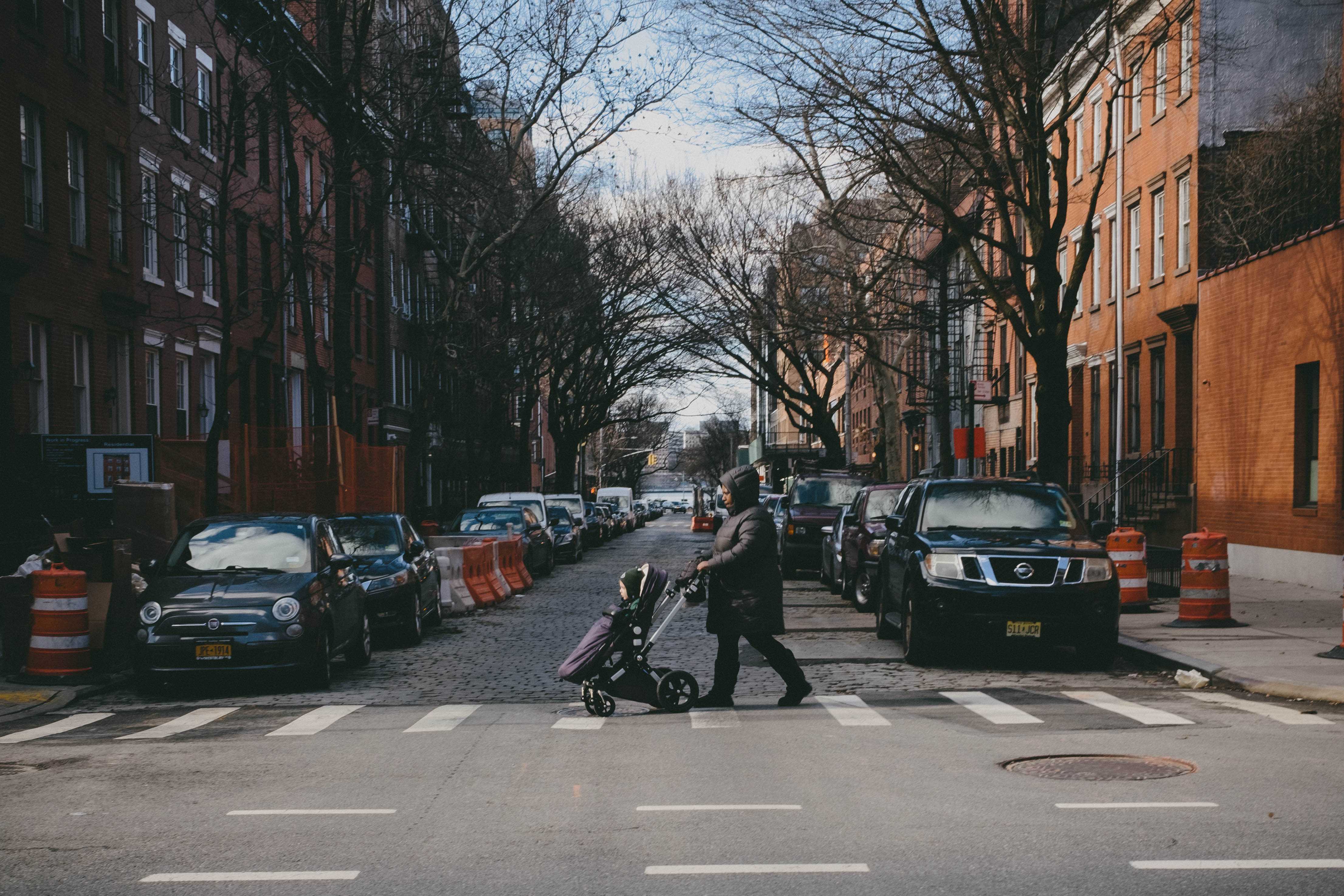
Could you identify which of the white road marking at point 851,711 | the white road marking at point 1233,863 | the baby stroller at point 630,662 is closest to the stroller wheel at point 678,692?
the baby stroller at point 630,662

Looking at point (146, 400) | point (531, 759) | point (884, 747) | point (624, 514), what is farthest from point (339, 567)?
point (624, 514)

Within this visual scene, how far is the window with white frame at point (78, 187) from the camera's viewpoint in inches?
981

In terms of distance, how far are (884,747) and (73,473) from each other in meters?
14.0

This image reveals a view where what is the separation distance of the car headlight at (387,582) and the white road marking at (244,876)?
10.5 m

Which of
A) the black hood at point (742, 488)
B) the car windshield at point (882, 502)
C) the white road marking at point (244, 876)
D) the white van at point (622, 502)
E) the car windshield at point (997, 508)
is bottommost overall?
the white van at point (622, 502)

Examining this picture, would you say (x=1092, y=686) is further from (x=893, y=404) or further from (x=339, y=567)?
(x=893, y=404)

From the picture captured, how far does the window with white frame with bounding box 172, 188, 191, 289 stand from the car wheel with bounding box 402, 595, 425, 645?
1064 cm

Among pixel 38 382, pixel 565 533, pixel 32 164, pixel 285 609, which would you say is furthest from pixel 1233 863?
pixel 565 533

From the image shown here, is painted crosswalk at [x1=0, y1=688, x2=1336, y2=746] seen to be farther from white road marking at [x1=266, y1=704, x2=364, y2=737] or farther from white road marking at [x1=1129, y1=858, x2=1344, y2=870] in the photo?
white road marking at [x1=1129, y1=858, x2=1344, y2=870]

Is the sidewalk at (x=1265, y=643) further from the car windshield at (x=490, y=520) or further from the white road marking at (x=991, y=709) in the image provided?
the car windshield at (x=490, y=520)

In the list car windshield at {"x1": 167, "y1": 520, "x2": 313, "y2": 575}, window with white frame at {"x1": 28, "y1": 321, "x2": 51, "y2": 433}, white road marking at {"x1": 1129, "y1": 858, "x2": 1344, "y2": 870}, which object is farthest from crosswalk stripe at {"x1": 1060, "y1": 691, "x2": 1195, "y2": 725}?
window with white frame at {"x1": 28, "y1": 321, "x2": 51, "y2": 433}

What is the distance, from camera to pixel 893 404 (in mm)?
43156

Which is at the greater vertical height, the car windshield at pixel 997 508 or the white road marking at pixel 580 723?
the car windshield at pixel 997 508

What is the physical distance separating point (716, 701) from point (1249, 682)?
431 centimetres
